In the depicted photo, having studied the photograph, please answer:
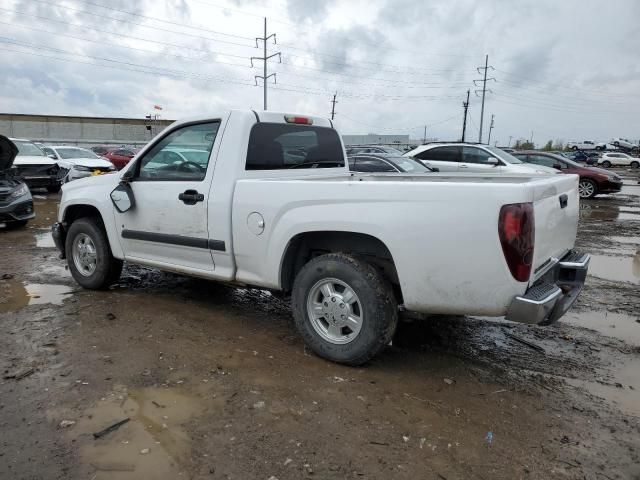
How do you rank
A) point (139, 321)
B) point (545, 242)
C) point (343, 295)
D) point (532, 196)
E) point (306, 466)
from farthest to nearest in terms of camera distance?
1. point (139, 321)
2. point (343, 295)
3. point (545, 242)
4. point (532, 196)
5. point (306, 466)

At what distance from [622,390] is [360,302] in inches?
74.1

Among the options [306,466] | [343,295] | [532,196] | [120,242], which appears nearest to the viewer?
[306,466]

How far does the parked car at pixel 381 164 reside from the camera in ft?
38.1

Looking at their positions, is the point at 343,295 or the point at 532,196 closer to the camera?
the point at 532,196

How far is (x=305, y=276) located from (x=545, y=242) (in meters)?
1.64

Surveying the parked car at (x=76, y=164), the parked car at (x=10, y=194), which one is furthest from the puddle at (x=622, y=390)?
the parked car at (x=76, y=164)

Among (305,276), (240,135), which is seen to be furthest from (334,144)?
(305,276)

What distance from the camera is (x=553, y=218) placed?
10.9 ft

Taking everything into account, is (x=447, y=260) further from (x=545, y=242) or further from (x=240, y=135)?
(x=240, y=135)

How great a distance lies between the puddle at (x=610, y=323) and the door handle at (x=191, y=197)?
359 centimetres

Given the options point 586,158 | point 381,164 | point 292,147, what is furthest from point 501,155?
point 586,158

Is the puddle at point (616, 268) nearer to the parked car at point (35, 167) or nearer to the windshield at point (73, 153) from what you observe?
the parked car at point (35, 167)

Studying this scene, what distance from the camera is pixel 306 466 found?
8.25 feet

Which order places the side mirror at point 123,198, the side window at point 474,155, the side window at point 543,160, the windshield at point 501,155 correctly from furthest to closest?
the side window at point 543,160, the windshield at point 501,155, the side window at point 474,155, the side mirror at point 123,198
